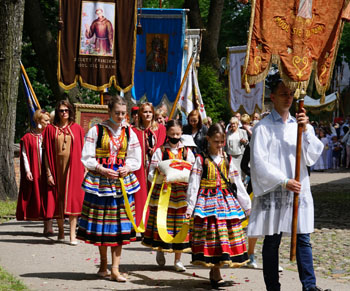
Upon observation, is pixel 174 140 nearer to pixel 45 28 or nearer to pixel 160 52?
pixel 160 52

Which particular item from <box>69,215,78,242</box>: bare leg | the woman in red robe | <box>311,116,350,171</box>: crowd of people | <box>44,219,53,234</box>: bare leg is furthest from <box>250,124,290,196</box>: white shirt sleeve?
<box>311,116,350,171</box>: crowd of people

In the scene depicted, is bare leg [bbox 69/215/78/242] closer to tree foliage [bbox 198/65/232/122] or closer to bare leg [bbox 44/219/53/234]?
bare leg [bbox 44/219/53/234]

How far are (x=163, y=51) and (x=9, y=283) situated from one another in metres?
8.28

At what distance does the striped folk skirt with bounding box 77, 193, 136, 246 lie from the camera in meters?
7.22

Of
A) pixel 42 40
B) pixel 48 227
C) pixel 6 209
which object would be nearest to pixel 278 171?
pixel 48 227

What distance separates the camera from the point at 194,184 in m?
7.06

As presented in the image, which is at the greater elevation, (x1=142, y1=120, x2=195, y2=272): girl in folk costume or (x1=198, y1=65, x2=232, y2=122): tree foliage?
(x1=198, y1=65, x2=232, y2=122): tree foliage

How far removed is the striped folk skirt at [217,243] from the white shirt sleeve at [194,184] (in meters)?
0.15

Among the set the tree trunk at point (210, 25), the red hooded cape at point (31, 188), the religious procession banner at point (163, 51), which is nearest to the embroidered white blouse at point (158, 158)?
the red hooded cape at point (31, 188)

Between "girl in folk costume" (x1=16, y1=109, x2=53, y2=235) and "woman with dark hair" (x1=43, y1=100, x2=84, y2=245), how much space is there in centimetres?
41

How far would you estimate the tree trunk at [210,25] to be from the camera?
2367cm

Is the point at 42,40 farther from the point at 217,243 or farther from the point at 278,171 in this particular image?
the point at 278,171

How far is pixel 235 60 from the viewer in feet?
66.1

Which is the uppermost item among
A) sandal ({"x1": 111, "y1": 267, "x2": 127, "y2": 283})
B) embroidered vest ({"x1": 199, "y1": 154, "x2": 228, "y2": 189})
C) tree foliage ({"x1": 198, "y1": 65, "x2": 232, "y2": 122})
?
tree foliage ({"x1": 198, "y1": 65, "x2": 232, "y2": 122})
